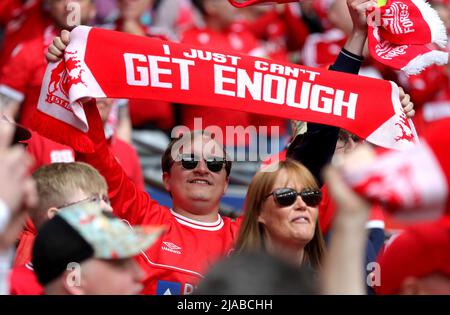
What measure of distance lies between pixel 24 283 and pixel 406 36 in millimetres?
2023

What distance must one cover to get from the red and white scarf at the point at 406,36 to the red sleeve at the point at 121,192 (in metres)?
1.22

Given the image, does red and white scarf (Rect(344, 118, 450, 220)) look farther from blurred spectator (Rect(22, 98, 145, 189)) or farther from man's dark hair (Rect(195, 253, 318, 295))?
blurred spectator (Rect(22, 98, 145, 189))

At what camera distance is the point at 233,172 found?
730 centimetres

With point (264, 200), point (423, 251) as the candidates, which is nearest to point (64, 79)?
point (264, 200)

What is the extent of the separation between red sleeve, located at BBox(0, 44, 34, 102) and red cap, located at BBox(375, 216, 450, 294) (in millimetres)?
4070

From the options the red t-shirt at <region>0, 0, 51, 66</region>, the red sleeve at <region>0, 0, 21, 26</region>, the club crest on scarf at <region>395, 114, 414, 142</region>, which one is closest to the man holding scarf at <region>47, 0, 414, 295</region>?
the club crest on scarf at <region>395, 114, 414, 142</region>

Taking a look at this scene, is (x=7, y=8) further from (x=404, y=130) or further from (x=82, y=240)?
(x=82, y=240)

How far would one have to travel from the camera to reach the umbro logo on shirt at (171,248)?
14.9ft

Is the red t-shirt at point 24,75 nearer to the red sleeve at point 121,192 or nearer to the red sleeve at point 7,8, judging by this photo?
the red sleeve at point 7,8

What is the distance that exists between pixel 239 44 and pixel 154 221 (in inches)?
149

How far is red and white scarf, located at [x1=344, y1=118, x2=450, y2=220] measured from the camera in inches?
103

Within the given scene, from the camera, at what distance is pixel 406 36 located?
455 centimetres

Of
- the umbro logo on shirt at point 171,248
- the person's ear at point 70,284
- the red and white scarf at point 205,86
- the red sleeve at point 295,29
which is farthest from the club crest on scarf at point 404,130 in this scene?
the red sleeve at point 295,29
